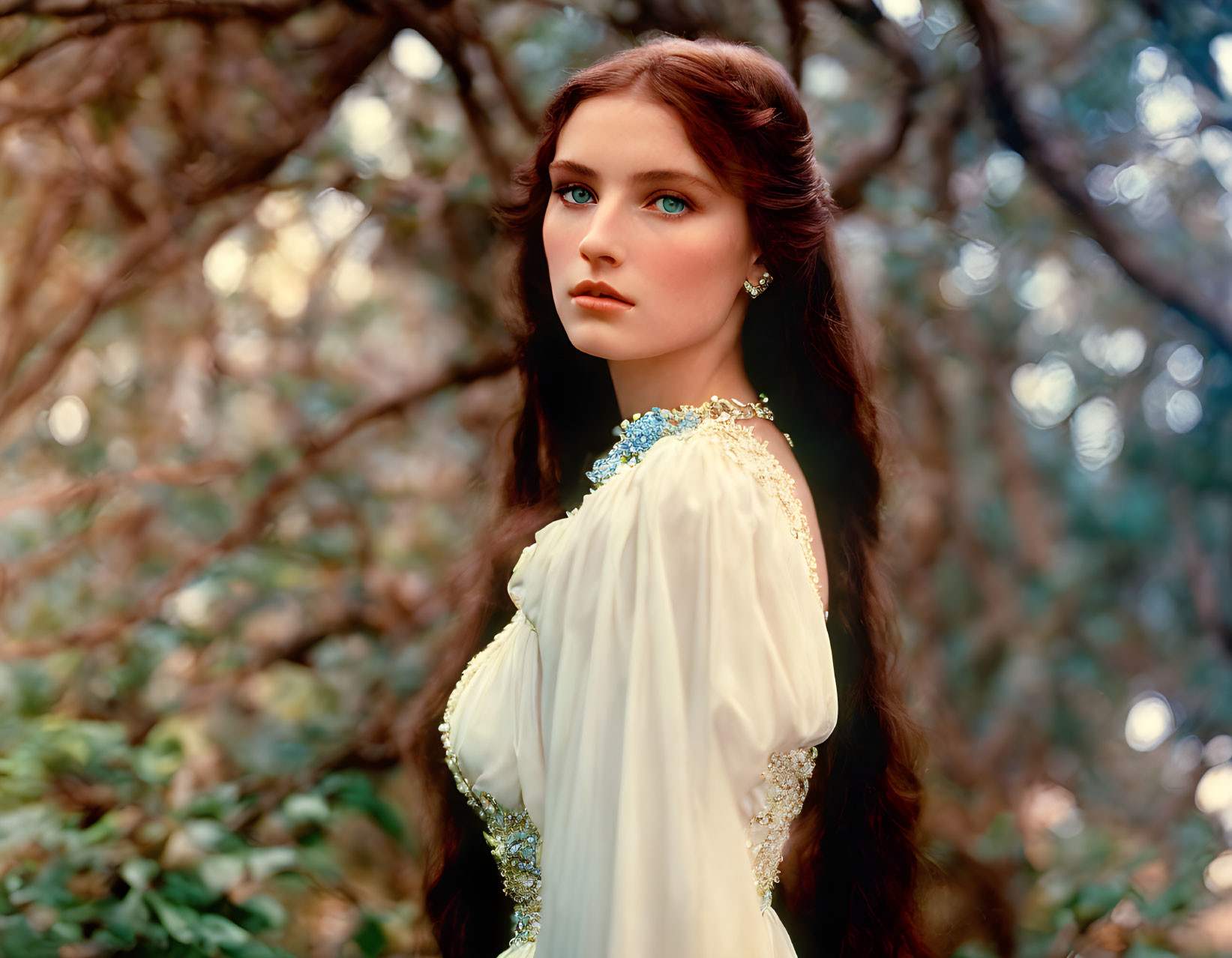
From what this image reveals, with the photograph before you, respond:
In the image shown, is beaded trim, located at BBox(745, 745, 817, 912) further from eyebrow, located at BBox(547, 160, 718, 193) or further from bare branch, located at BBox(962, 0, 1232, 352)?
bare branch, located at BBox(962, 0, 1232, 352)

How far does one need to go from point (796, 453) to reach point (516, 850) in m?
0.48

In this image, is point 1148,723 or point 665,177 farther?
point 1148,723

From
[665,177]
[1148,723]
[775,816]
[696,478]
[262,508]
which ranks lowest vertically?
[1148,723]

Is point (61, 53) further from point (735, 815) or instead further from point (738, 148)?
point (735, 815)

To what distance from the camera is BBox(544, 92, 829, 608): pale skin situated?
916 mm

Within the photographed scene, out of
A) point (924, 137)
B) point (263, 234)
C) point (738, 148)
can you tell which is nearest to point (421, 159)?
point (263, 234)

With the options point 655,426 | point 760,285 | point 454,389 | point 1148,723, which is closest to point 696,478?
point 655,426

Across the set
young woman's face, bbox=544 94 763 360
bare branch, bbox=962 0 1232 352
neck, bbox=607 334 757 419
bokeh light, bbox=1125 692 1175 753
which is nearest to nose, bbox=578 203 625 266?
young woman's face, bbox=544 94 763 360

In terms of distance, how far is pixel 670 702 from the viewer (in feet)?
2.59

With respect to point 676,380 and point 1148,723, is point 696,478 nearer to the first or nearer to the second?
Result: point 676,380

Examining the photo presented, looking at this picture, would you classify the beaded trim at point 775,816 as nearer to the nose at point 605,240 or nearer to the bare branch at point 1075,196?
the nose at point 605,240

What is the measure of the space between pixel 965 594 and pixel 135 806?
1578mm

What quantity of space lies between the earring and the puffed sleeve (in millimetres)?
197

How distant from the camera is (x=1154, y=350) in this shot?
198 centimetres
